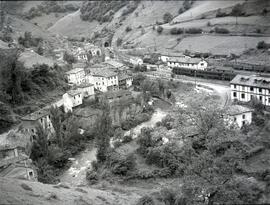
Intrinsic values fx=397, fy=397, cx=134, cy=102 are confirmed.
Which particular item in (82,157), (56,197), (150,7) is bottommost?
(82,157)

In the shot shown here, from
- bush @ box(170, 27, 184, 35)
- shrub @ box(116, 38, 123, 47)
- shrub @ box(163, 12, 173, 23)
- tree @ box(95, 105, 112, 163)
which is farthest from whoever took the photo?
shrub @ box(163, 12, 173, 23)

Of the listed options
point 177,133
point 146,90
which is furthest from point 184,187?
point 146,90

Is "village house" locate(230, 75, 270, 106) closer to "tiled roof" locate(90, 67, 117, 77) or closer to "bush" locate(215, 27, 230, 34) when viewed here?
"tiled roof" locate(90, 67, 117, 77)

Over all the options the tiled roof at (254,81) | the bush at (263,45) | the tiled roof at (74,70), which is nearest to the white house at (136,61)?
the tiled roof at (74,70)

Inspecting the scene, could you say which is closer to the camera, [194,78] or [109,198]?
[109,198]

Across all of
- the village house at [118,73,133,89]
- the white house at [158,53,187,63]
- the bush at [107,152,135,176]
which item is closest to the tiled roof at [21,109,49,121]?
the bush at [107,152,135,176]

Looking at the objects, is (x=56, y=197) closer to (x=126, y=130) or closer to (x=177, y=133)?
(x=177, y=133)

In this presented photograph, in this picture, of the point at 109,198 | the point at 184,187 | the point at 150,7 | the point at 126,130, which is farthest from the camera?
the point at 150,7
